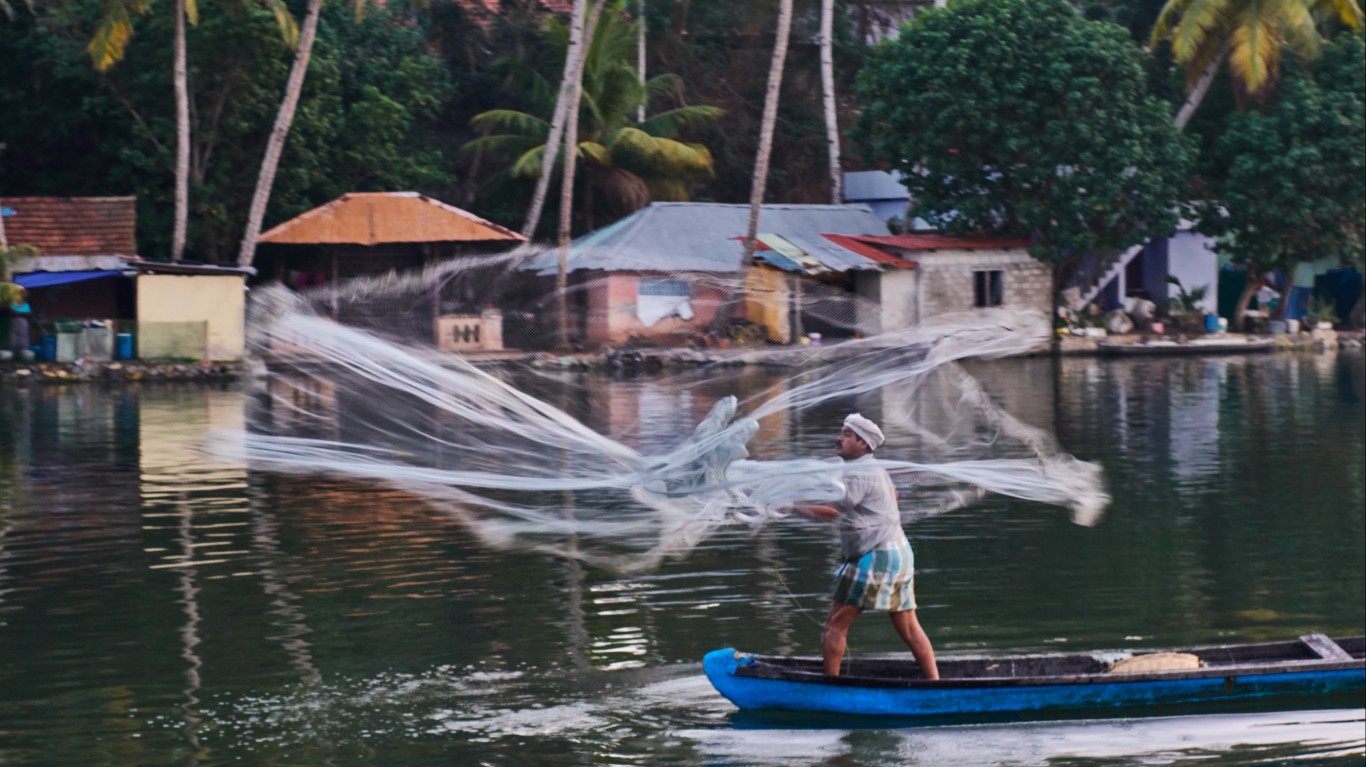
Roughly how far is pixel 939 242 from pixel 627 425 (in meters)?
24.4

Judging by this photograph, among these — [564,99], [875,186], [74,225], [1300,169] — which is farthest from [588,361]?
[875,186]

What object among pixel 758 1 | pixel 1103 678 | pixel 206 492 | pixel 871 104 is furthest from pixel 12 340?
pixel 1103 678

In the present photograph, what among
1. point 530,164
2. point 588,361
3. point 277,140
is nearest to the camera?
point 588,361

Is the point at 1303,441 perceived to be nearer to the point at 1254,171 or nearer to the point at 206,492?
the point at 206,492

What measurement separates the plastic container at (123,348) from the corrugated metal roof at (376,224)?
3429 mm

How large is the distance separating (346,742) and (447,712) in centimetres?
62

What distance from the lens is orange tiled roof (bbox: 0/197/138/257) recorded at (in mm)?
29766

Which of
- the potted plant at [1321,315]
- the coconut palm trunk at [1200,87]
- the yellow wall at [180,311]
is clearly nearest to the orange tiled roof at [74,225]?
the yellow wall at [180,311]

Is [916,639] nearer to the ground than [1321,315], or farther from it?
nearer to the ground

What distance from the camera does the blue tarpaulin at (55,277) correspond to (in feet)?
93.4

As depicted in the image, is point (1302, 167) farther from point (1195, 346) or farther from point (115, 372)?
point (115, 372)

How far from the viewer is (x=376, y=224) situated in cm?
3108

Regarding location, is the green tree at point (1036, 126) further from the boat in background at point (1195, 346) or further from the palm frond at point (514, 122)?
the palm frond at point (514, 122)

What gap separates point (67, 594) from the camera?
11234 mm
